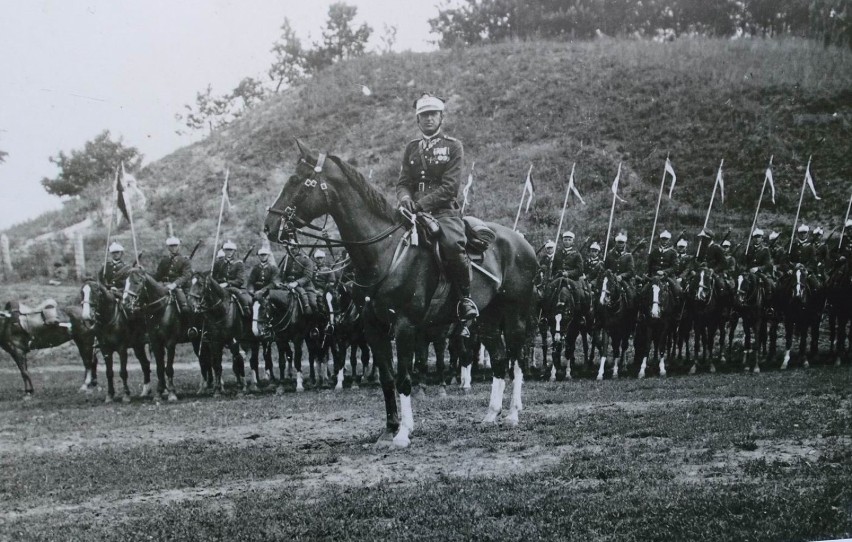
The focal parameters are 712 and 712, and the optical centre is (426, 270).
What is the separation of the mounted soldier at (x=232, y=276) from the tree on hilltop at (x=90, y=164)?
5.22 meters

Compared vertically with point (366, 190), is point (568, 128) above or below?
above

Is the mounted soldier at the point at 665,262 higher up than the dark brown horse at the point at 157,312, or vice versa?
the mounted soldier at the point at 665,262

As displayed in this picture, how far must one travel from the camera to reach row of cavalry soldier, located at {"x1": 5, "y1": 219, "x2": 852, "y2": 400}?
11484 mm

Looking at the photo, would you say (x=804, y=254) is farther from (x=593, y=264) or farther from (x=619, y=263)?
(x=593, y=264)

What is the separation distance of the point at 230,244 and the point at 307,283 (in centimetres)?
217

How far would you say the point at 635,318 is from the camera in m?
13.3

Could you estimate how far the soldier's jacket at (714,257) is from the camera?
13000mm

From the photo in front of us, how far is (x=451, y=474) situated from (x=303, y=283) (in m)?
7.98

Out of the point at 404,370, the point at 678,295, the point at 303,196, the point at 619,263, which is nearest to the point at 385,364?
the point at 404,370

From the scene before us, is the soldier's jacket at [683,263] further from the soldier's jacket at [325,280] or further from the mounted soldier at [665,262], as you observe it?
the soldier's jacket at [325,280]

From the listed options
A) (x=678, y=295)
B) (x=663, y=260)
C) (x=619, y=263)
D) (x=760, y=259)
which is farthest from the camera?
(x=619, y=263)

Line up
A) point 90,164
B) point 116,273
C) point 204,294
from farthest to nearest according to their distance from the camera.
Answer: point 204,294 → point 116,273 → point 90,164

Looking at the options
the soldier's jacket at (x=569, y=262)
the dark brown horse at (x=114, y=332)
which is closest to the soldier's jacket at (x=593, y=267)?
the soldier's jacket at (x=569, y=262)

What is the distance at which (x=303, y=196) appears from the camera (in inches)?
255
